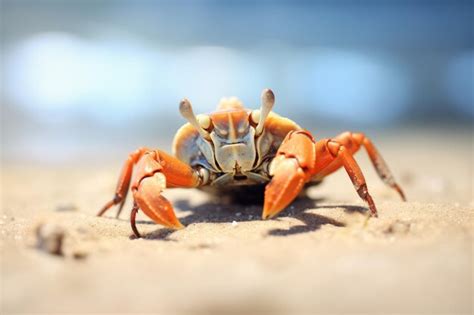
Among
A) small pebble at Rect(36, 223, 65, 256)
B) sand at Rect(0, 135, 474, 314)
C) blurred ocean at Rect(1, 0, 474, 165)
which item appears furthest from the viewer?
blurred ocean at Rect(1, 0, 474, 165)

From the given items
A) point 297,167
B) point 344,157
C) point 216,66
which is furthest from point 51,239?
point 216,66

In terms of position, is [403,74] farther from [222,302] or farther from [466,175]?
[222,302]

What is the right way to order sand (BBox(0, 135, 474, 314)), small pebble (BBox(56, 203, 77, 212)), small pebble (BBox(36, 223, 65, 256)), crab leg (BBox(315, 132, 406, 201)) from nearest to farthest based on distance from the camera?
sand (BBox(0, 135, 474, 314))
small pebble (BBox(36, 223, 65, 256))
crab leg (BBox(315, 132, 406, 201))
small pebble (BBox(56, 203, 77, 212))

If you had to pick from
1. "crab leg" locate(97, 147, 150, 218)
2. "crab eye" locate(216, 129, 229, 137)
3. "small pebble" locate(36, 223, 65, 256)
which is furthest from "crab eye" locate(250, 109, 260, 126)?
"small pebble" locate(36, 223, 65, 256)

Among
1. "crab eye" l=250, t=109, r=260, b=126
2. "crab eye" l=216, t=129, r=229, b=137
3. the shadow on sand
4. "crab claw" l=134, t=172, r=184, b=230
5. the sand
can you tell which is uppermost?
"crab eye" l=250, t=109, r=260, b=126

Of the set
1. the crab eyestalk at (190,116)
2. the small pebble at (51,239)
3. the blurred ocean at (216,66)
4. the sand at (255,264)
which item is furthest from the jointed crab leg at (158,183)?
the blurred ocean at (216,66)

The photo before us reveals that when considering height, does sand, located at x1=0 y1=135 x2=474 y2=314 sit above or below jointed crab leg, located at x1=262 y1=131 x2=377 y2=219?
below

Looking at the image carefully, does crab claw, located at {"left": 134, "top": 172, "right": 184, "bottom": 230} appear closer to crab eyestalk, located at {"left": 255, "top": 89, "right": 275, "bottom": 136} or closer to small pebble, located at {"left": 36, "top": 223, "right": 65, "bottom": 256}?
small pebble, located at {"left": 36, "top": 223, "right": 65, "bottom": 256}

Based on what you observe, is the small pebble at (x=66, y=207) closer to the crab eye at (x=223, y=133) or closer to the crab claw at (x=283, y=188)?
the crab eye at (x=223, y=133)
